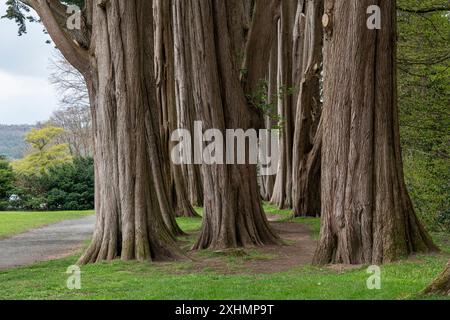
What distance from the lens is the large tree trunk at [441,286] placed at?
7000 millimetres

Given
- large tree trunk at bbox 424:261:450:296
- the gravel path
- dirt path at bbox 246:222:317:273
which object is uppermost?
large tree trunk at bbox 424:261:450:296

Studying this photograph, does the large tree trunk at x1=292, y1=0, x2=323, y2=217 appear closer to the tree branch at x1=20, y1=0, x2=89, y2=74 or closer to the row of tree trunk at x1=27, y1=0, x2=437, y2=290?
the row of tree trunk at x1=27, y1=0, x2=437, y2=290

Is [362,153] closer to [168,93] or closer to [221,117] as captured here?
[221,117]

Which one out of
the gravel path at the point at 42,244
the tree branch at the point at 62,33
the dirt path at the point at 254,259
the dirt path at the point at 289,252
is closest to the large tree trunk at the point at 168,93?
the gravel path at the point at 42,244

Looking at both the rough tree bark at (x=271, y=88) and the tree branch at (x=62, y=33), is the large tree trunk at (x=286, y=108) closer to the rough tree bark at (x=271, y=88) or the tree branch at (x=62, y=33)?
the rough tree bark at (x=271, y=88)

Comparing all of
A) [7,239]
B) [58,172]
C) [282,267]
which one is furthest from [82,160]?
[282,267]

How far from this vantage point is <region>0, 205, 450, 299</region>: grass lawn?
320 inches

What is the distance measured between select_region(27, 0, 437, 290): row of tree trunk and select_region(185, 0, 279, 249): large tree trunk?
25 millimetres

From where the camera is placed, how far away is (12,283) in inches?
438

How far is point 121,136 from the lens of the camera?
13.7m

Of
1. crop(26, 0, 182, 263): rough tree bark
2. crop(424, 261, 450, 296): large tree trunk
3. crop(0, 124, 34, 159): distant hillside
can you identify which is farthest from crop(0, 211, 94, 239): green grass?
crop(0, 124, 34, 159): distant hillside

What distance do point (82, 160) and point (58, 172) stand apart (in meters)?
1.88

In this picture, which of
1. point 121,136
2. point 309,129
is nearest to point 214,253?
point 121,136

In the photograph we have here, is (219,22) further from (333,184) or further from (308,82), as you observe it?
(308,82)
